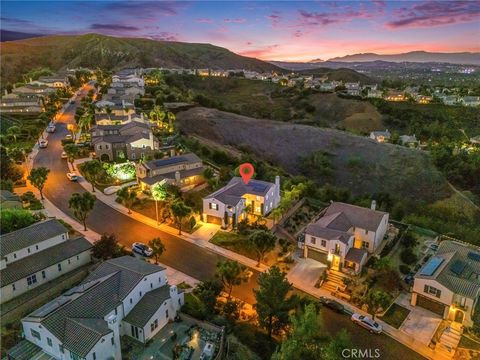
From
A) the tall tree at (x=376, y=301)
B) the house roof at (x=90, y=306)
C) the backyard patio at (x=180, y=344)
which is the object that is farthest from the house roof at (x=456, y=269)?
the house roof at (x=90, y=306)

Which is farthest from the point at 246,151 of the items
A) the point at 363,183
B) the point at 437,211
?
the point at 437,211

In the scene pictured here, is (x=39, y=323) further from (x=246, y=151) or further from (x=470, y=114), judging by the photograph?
(x=470, y=114)

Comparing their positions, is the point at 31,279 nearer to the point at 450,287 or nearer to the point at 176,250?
the point at 176,250

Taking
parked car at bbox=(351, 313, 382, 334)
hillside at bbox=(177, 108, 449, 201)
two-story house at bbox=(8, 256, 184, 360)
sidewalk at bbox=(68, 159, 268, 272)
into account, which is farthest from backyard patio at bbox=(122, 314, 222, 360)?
hillside at bbox=(177, 108, 449, 201)

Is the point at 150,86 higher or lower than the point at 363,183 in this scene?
higher

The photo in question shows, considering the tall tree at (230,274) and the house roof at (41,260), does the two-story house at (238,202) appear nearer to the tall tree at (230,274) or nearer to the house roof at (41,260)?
the tall tree at (230,274)

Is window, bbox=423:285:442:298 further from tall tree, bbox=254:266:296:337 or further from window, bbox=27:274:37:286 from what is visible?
window, bbox=27:274:37:286
